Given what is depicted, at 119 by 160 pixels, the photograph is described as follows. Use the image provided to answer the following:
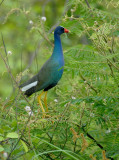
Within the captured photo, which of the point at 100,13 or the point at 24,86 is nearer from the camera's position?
the point at 100,13

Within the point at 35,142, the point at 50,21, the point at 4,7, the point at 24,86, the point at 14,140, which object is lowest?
the point at 50,21

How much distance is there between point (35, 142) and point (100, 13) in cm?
114

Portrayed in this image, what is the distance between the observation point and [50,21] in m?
7.45

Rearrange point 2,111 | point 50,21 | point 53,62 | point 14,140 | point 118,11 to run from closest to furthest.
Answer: point 14,140, point 2,111, point 118,11, point 53,62, point 50,21

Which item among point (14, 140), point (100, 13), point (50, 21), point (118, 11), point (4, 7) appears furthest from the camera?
point (50, 21)

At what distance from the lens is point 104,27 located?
7.66 ft

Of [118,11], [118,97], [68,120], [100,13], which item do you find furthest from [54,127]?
[118,11]

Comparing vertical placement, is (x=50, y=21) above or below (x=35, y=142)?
below

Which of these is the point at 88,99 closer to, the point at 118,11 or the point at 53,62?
the point at 118,11

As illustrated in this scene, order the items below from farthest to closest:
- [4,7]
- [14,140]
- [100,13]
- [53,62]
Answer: [53,62] < [4,7] < [100,13] < [14,140]

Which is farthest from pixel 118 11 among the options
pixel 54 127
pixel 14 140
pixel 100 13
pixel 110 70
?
pixel 14 140

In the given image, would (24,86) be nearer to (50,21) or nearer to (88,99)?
(88,99)

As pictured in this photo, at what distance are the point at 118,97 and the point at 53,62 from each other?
1.74 m

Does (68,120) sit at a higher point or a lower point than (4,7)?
lower
